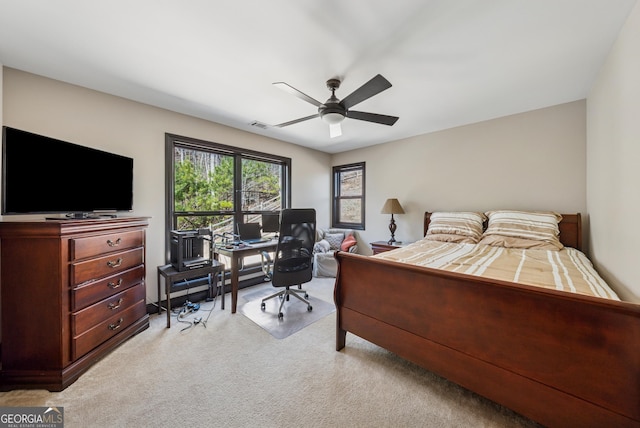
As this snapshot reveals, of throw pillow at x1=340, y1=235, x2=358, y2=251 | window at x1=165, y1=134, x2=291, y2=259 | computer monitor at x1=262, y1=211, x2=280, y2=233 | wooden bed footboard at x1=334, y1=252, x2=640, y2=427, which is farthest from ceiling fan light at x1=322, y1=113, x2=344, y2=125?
throw pillow at x1=340, y1=235, x2=358, y2=251

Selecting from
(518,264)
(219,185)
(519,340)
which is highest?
(219,185)

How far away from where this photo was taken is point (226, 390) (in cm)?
158

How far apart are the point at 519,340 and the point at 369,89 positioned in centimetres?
183

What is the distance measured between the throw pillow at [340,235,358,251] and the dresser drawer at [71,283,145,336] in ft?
9.81

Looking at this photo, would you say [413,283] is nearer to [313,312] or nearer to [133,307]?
[313,312]

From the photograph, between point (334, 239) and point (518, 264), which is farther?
point (334, 239)

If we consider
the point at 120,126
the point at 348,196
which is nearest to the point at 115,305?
the point at 120,126

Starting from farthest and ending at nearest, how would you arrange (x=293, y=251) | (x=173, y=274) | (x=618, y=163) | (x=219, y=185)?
1. (x=219, y=185)
2. (x=293, y=251)
3. (x=173, y=274)
4. (x=618, y=163)

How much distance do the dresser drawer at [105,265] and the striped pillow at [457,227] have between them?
3.44m

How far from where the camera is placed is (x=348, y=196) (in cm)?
493

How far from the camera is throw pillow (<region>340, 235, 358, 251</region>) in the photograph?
430 centimetres

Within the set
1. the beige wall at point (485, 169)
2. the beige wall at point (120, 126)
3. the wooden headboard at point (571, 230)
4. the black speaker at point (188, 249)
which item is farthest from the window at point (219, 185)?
the wooden headboard at point (571, 230)

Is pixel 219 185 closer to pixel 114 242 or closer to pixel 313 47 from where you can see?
pixel 114 242

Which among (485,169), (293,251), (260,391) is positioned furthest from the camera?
(485,169)
